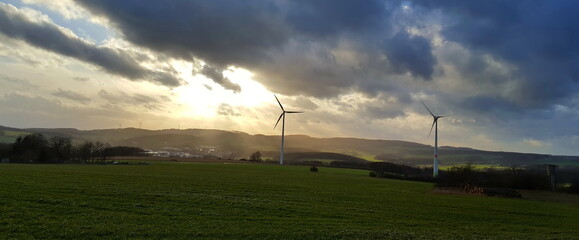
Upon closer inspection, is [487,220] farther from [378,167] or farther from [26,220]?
[378,167]

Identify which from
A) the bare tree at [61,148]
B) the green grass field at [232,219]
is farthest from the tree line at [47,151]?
the green grass field at [232,219]

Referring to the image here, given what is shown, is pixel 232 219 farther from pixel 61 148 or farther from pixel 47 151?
A: pixel 61 148

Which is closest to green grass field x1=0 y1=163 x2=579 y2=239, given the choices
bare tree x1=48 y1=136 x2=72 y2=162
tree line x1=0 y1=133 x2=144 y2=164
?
tree line x1=0 y1=133 x2=144 y2=164

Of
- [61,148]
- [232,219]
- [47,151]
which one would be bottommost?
[232,219]

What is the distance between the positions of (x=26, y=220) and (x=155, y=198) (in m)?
9.13

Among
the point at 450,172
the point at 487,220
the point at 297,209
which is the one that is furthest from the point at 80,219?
the point at 450,172

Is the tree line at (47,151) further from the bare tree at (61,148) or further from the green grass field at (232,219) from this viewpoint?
the green grass field at (232,219)

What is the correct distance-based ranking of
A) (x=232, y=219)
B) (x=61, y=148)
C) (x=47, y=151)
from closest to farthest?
1. (x=232, y=219)
2. (x=47, y=151)
3. (x=61, y=148)

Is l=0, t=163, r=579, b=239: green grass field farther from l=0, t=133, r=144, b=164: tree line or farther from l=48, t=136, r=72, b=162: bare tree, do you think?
l=48, t=136, r=72, b=162: bare tree

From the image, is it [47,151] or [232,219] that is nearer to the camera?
[232,219]

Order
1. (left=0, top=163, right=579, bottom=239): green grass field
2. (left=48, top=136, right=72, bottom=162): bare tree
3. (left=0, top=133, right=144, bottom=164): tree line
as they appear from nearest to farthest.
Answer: (left=0, top=163, right=579, bottom=239): green grass field < (left=0, top=133, right=144, bottom=164): tree line < (left=48, top=136, right=72, bottom=162): bare tree

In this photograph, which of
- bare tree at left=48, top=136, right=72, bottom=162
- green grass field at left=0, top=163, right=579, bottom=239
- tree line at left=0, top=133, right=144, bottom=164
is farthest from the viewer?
bare tree at left=48, top=136, right=72, bottom=162

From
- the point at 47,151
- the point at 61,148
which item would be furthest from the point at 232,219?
the point at 61,148

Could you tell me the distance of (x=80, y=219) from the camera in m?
16.2
